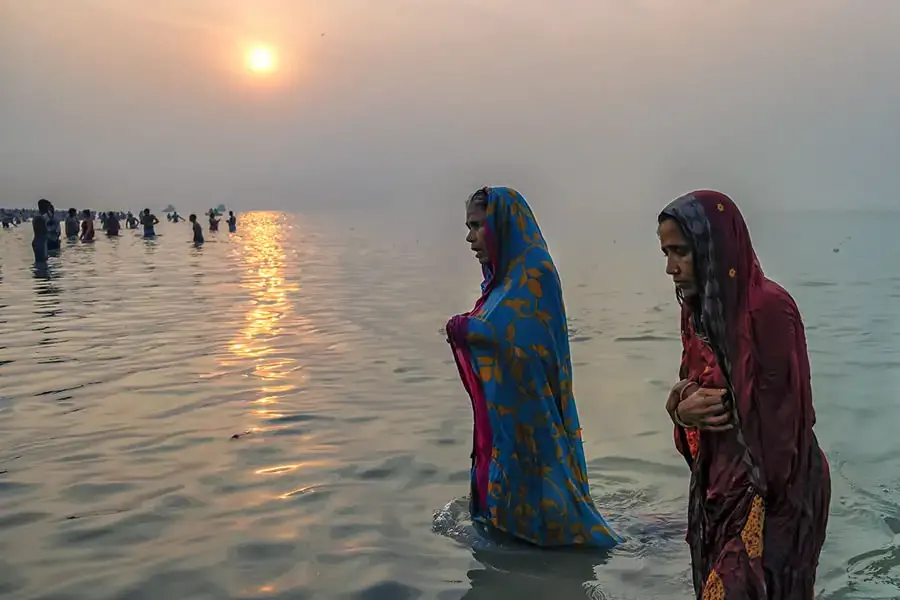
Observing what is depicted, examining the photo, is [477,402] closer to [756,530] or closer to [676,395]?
[676,395]

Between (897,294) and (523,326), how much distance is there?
16.8 metres

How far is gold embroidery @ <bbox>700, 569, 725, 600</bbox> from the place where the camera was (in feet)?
7.58

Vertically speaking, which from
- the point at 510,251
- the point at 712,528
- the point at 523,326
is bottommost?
the point at 712,528

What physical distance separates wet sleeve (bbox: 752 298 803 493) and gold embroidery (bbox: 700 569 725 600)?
35 centimetres

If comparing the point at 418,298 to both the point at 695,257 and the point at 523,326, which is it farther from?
the point at 695,257

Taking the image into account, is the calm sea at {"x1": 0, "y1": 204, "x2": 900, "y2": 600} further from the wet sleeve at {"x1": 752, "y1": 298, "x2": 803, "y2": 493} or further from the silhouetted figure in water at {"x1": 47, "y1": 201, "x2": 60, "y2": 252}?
the silhouetted figure in water at {"x1": 47, "y1": 201, "x2": 60, "y2": 252}

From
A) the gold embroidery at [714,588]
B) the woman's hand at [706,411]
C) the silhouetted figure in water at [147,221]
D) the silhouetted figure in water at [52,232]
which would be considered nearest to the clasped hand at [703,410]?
the woman's hand at [706,411]

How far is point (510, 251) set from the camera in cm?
438

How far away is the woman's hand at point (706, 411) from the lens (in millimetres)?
2330

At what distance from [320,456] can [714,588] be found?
14.1ft

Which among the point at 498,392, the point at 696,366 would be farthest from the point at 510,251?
the point at 696,366

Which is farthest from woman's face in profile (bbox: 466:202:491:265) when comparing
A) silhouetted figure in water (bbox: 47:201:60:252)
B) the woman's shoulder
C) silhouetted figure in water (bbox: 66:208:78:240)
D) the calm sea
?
silhouetted figure in water (bbox: 66:208:78:240)

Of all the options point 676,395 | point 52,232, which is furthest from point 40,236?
point 676,395

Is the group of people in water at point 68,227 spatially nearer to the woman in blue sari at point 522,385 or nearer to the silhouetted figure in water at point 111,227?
the silhouetted figure in water at point 111,227
